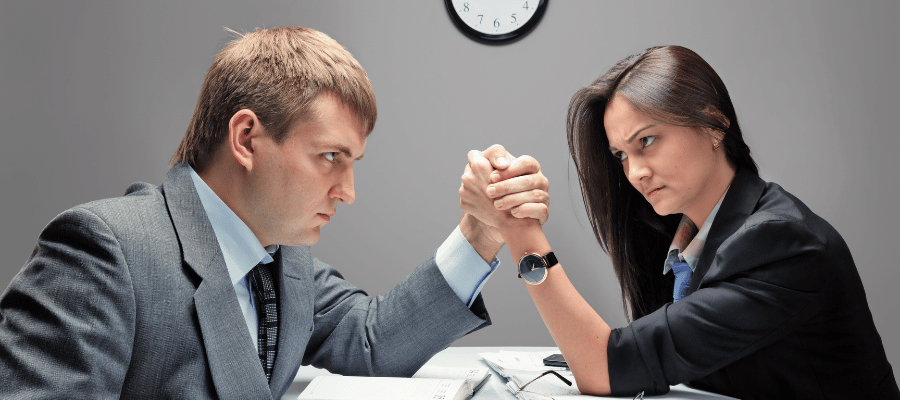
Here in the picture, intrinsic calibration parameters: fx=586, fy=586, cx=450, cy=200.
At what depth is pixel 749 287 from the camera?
104cm

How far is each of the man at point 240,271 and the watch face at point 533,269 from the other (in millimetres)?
66

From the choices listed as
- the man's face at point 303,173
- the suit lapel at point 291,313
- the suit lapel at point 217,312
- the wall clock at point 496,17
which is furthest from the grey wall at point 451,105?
the suit lapel at point 217,312

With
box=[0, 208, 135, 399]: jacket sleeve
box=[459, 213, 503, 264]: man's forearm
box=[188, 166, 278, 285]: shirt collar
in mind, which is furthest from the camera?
box=[459, 213, 503, 264]: man's forearm

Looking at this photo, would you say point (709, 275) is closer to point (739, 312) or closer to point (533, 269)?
point (739, 312)

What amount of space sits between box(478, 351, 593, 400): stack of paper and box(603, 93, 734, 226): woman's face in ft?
1.40

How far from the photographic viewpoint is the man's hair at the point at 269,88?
966 mm

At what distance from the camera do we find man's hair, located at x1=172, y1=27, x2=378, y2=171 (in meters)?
0.97

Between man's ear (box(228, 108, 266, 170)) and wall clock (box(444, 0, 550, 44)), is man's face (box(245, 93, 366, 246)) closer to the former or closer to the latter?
man's ear (box(228, 108, 266, 170))

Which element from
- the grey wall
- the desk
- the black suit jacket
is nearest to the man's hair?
the desk

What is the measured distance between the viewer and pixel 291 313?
3.36ft

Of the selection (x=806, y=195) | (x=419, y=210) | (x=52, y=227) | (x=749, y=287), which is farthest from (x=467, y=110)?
(x=52, y=227)

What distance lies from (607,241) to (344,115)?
0.79 m

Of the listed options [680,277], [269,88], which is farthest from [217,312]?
[680,277]

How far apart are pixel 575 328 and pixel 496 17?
5.39 ft
